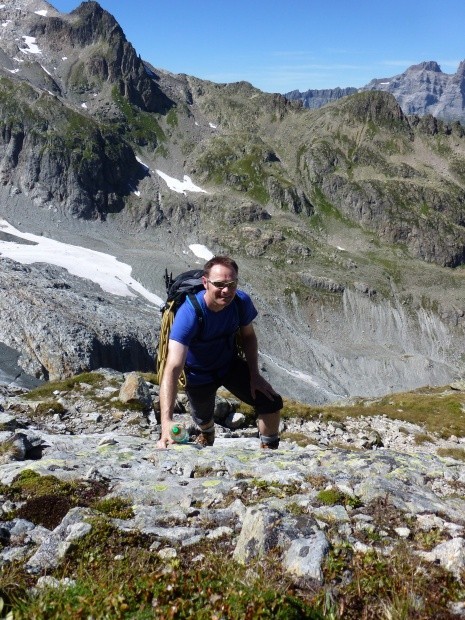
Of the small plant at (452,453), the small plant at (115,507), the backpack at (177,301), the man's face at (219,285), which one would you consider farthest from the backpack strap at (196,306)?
the small plant at (452,453)

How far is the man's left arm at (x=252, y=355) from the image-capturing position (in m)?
9.88

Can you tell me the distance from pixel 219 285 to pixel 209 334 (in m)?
1.29

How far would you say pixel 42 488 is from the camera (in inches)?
322

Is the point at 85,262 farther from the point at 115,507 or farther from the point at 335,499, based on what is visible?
the point at 335,499

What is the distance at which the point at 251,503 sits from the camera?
24.3ft

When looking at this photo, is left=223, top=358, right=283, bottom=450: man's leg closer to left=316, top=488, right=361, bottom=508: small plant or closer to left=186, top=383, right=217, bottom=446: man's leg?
left=186, top=383, right=217, bottom=446: man's leg

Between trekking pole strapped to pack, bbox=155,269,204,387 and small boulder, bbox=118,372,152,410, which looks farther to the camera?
small boulder, bbox=118,372,152,410

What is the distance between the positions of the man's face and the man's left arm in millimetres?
1661

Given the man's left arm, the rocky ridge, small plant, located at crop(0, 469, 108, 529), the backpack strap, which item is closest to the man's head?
the backpack strap

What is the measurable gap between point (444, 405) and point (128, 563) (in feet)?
131

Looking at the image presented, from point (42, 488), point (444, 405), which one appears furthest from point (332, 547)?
point (444, 405)

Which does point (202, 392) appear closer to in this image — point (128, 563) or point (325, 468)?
point (325, 468)

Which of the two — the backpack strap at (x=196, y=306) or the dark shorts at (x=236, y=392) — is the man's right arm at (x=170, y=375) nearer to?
the backpack strap at (x=196, y=306)

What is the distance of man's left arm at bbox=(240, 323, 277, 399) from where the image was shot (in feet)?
32.4
